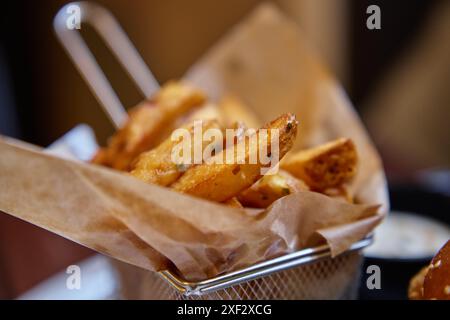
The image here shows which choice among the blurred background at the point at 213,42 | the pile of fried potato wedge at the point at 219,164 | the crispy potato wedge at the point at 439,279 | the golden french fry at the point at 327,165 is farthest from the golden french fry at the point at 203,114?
the blurred background at the point at 213,42

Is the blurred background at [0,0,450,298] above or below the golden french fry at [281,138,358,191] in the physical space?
above

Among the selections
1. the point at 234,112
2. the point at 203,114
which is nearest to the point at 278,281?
the point at 203,114

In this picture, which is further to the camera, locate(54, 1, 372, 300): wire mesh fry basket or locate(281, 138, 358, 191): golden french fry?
locate(281, 138, 358, 191): golden french fry

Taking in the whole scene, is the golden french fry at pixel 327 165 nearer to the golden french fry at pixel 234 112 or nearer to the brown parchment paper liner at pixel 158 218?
the brown parchment paper liner at pixel 158 218

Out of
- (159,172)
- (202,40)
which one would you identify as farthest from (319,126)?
(202,40)

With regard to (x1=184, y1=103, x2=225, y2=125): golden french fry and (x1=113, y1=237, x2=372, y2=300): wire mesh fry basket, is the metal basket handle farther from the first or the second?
(x1=113, y1=237, x2=372, y2=300): wire mesh fry basket

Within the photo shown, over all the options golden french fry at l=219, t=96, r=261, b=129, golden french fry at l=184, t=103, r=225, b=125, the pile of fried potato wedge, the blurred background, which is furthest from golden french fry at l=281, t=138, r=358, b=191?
the blurred background

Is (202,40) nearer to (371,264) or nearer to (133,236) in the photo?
(371,264)
